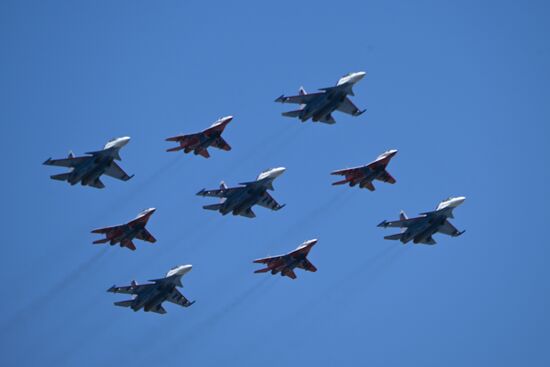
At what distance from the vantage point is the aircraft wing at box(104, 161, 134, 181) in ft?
461

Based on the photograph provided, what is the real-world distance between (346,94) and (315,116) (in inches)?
149

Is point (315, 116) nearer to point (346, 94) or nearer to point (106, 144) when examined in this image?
point (346, 94)

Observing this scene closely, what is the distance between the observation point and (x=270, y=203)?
143 m

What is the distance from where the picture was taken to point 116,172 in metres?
141

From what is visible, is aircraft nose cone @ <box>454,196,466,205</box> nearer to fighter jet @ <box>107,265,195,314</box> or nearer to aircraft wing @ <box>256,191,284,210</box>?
aircraft wing @ <box>256,191,284,210</box>

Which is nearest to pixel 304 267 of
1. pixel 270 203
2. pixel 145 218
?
pixel 270 203

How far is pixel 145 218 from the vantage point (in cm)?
14000

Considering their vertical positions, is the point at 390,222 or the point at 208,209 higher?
the point at 208,209

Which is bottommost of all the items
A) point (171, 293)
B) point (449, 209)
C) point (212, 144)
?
point (449, 209)

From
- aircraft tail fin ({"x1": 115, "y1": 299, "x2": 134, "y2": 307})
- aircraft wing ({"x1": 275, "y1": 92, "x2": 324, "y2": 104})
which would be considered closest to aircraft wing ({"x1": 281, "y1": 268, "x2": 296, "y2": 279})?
aircraft tail fin ({"x1": 115, "y1": 299, "x2": 134, "y2": 307})

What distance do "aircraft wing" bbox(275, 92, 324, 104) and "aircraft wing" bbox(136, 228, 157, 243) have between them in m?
18.6

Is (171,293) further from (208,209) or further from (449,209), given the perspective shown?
(449,209)

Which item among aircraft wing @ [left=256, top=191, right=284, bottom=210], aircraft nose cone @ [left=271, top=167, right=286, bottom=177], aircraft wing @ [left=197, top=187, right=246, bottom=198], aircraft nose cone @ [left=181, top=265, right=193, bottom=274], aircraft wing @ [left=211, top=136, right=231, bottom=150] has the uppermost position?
aircraft wing @ [left=211, top=136, right=231, bottom=150]

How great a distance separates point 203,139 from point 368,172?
1701 centimetres
